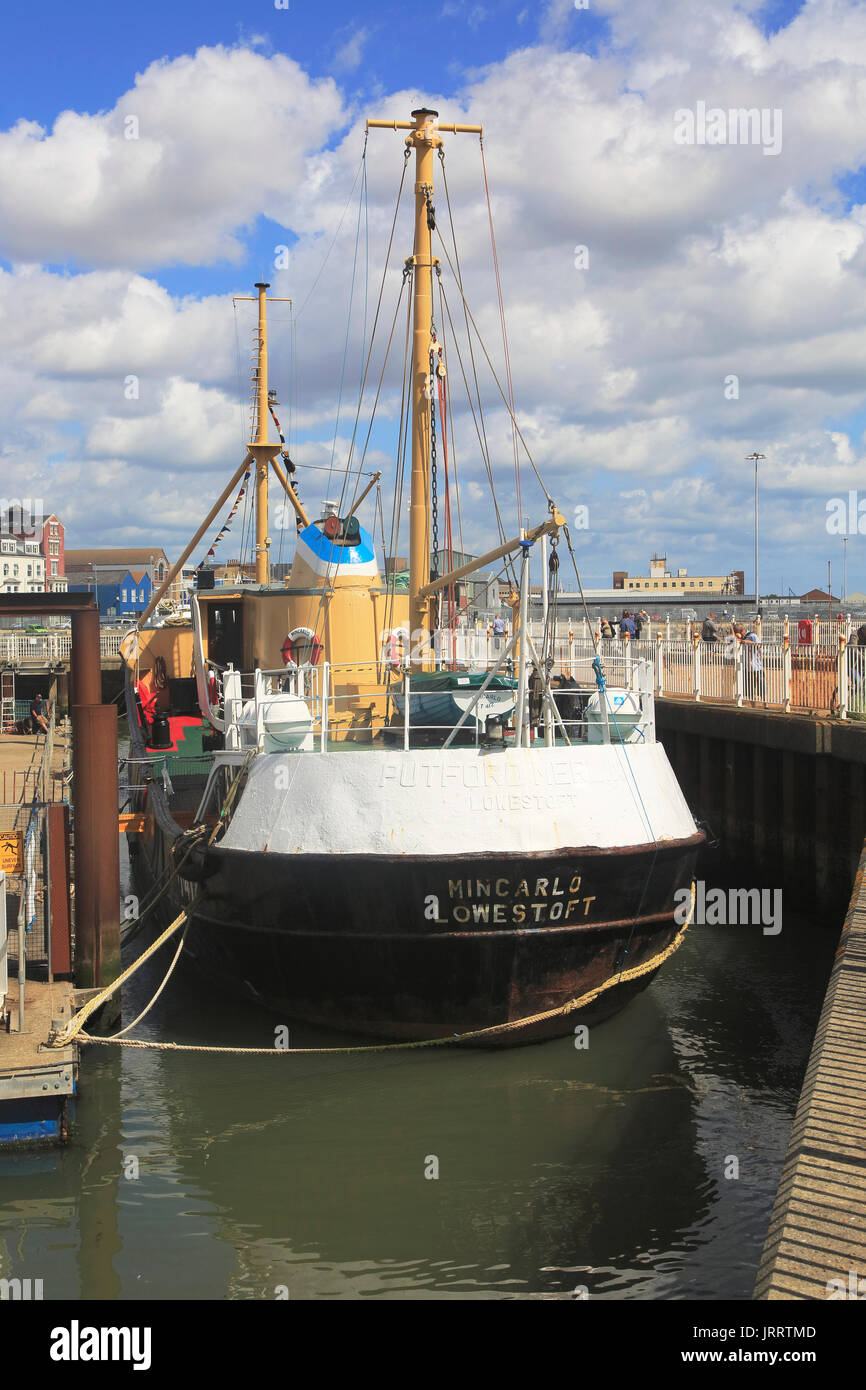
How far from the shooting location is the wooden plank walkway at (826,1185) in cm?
535

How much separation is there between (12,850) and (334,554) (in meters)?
7.25

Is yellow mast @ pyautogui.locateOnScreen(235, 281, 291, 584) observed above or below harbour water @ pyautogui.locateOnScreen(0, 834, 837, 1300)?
above

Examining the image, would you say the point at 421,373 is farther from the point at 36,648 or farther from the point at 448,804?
the point at 36,648

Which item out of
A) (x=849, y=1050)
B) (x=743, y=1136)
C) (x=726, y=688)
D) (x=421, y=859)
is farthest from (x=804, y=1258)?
(x=726, y=688)

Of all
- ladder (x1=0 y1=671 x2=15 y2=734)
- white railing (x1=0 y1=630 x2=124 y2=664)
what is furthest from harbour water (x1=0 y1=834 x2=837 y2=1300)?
white railing (x1=0 y1=630 x2=124 y2=664)

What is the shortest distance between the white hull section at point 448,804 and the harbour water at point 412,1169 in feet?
7.63

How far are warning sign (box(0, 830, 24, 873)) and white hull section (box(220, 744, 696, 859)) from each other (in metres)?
2.62

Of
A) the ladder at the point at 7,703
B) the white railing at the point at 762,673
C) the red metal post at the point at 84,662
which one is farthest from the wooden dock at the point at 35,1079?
the ladder at the point at 7,703

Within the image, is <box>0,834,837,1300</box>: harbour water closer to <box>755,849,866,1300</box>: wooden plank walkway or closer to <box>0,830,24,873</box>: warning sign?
<box>755,849,866,1300</box>: wooden plank walkway

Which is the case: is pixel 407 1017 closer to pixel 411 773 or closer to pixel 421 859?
pixel 421 859

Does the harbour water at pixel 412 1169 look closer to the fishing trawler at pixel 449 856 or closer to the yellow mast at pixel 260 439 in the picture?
the fishing trawler at pixel 449 856

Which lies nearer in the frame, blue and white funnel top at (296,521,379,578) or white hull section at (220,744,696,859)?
white hull section at (220,744,696,859)

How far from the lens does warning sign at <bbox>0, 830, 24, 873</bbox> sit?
12523 millimetres
